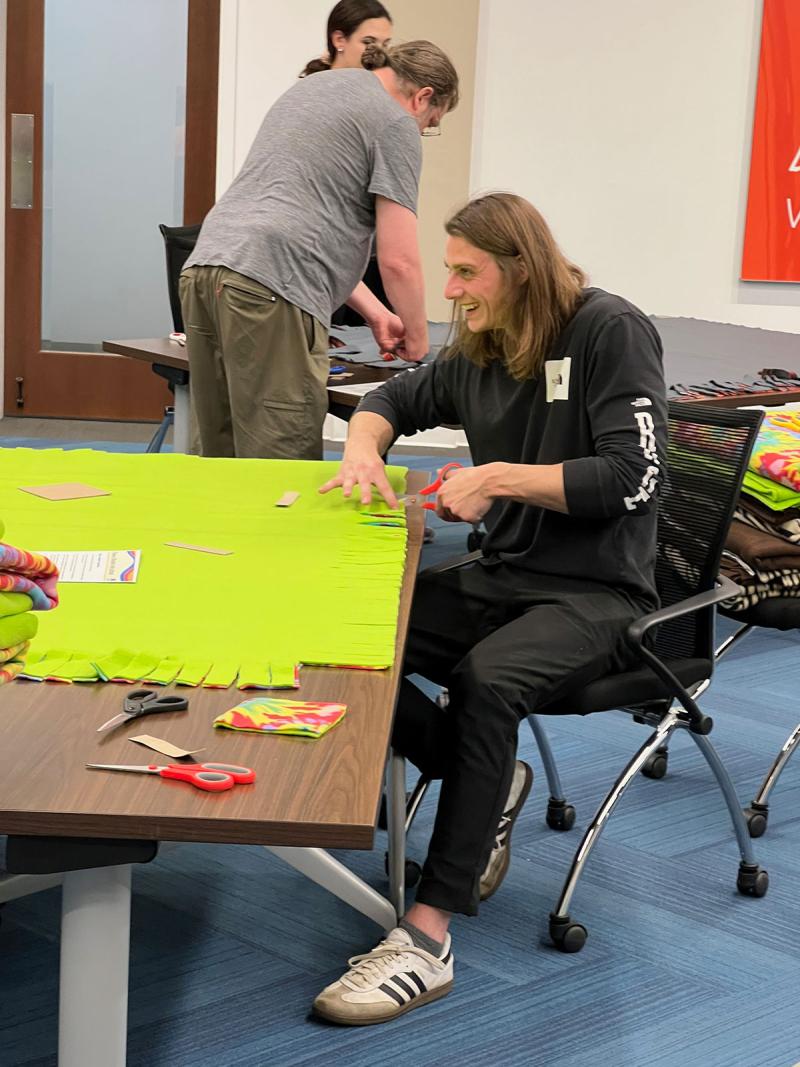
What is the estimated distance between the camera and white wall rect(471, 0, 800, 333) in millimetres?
6219

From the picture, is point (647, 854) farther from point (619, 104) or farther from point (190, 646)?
point (619, 104)

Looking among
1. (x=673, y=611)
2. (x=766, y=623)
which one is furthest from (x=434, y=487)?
(x=766, y=623)

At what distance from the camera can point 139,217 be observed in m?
6.88

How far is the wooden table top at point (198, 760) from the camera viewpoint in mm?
1066

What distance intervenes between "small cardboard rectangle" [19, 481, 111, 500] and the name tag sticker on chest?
75 centimetres

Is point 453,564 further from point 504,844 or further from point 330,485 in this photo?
point 504,844

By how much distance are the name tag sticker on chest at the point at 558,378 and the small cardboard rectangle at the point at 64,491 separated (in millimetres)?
754

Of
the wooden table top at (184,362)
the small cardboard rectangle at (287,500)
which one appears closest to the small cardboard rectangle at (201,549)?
the small cardboard rectangle at (287,500)

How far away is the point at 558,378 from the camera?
2.10 m

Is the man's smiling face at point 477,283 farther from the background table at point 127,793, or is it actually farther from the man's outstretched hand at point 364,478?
the background table at point 127,793

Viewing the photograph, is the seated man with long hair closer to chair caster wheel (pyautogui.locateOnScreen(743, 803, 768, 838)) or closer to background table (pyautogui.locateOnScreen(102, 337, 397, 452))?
chair caster wheel (pyautogui.locateOnScreen(743, 803, 768, 838))

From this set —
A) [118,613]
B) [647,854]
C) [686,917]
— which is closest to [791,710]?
[647,854]

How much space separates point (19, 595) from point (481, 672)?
938 mm

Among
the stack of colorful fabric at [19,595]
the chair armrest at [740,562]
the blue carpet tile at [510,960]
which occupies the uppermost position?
the stack of colorful fabric at [19,595]
